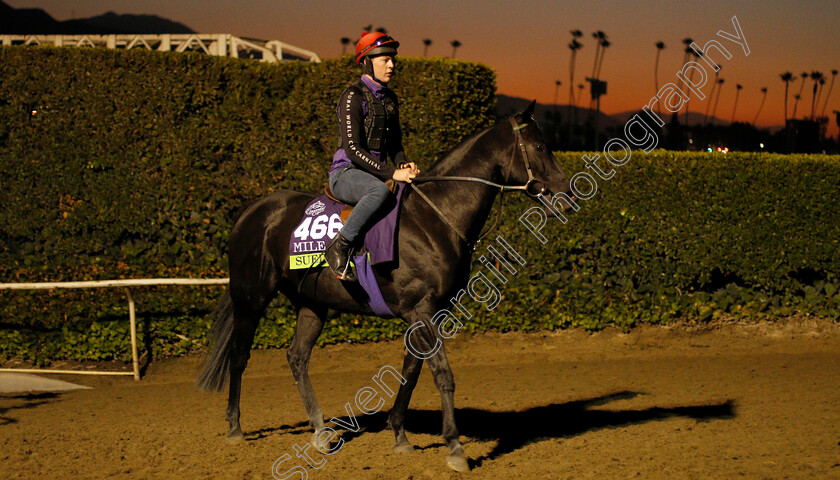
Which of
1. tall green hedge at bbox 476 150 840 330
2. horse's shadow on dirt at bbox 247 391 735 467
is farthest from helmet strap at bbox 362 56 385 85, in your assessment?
tall green hedge at bbox 476 150 840 330

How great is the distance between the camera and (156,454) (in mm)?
5691

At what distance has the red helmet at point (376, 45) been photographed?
17.7ft

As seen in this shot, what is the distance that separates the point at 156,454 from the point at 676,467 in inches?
146

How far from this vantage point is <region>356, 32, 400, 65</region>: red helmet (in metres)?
5.39

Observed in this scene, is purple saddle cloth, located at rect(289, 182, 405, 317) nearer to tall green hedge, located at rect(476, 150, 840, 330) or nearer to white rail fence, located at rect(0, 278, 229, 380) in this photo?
white rail fence, located at rect(0, 278, 229, 380)

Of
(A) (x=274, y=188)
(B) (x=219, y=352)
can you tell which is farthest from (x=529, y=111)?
(A) (x=274, y=188)

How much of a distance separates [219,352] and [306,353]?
0.81m

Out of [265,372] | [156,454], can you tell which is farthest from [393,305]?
[265,372]

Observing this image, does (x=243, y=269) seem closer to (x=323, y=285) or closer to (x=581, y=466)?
(x=323, y=285)

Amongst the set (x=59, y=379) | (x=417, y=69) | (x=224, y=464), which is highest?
(x=417, y=69)

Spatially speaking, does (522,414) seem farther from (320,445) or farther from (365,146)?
(365,146)

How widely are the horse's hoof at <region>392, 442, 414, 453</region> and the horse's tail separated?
173 centimetres

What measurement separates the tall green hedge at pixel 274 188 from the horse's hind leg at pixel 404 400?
3.93 metres

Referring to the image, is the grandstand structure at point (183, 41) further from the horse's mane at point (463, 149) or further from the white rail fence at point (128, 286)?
the horse's mane at point (463, 149)
